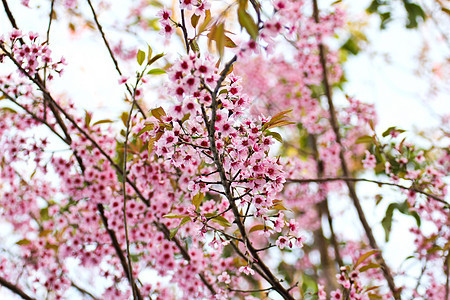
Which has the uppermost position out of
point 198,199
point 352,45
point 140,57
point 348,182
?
point 352,45

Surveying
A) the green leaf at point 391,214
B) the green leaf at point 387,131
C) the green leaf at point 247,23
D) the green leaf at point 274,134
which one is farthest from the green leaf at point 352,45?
the green leaf at point 247,23

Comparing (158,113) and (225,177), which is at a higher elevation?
(158,113)

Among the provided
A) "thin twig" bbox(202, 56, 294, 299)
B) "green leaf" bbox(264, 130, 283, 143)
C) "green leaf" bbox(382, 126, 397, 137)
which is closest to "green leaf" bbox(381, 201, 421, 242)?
"green leaf" bbox(382, 126, 397, 137)

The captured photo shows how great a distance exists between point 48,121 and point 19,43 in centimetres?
61

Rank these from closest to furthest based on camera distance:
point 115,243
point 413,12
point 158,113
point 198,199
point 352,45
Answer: point 158,113
point 198,199
point 115,243
point 413,12
point 352,45

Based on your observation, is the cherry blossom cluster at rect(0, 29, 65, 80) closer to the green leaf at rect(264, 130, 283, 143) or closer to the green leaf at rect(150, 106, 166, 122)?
the green leaf at rect(150, 106, 166, 122)

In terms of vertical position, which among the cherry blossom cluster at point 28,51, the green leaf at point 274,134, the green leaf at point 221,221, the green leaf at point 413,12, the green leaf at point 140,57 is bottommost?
the green leaf at point 221,221

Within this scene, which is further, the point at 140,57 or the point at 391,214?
the point at 391,214

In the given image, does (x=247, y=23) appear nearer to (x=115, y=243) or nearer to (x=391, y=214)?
(x=115, y=243)

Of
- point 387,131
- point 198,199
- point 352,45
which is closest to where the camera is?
point 198,199

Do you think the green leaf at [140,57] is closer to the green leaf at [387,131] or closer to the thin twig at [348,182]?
the green leaf at [387,131]

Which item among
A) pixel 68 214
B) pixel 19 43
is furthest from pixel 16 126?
pixel 68 214

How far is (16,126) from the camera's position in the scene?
2441 millimetres

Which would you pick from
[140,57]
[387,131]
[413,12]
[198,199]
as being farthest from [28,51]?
[413,12]
